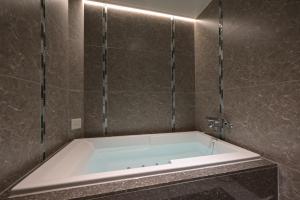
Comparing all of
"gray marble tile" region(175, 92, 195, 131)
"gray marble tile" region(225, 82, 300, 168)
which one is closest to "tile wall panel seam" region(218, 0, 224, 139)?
"gray marble tile" region(225, 82, 300, 168)

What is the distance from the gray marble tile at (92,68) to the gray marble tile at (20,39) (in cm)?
71

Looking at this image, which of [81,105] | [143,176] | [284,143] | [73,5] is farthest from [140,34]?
[284,143]

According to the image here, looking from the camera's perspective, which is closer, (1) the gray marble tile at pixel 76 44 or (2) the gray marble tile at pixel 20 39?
(2) the gray marble tile at pixel 20 39

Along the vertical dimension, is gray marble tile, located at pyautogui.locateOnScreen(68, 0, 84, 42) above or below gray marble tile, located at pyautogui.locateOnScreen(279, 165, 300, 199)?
above

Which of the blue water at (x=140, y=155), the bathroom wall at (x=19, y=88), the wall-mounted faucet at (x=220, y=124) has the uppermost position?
the bathroom wall at (x=19, y=88)

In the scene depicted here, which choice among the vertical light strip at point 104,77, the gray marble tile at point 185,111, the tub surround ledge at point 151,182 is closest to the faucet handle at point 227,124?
the tub surround ledge at point 151,182

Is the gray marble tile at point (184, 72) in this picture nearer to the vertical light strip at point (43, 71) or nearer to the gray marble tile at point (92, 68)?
the gray marble tile at point (92, 68)

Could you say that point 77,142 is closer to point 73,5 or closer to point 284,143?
point 73,5

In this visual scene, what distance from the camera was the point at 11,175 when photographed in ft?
2.31

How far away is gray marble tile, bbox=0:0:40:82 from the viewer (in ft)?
2.27

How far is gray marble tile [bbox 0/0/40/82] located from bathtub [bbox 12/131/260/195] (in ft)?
1.89

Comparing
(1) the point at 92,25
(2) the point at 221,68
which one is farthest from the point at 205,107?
(1) the point at 92,25

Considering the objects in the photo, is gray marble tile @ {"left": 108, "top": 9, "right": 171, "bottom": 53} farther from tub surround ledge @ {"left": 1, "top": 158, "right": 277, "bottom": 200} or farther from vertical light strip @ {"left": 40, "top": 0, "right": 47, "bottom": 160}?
tub surround ledge @ {"left": 1, "top": 158, "right": 277, "bottom": 200}

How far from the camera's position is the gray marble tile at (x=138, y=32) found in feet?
5.81
